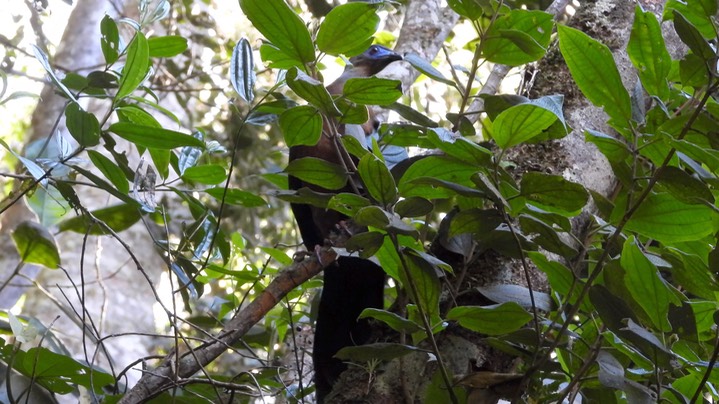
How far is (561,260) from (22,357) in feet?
3.90

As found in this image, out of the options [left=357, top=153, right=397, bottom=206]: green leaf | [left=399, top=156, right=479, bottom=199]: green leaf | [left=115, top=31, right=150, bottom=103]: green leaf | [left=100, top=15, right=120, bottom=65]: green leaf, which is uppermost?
[left=100, top=15, right=120, bottom=65]: green leaf

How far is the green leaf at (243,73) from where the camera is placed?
150 centimetres

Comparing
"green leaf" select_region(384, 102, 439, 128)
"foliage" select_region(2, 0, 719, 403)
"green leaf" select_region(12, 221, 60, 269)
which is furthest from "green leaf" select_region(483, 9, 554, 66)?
"green leaf" select_region(12, 221, 60, 269)

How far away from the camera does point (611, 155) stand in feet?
4.12

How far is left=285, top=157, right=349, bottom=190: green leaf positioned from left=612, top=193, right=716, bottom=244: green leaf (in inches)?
21.4

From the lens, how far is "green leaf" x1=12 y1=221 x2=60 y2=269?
1.77 m

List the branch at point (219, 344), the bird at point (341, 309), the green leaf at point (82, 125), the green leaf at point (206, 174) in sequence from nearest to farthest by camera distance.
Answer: the branch at point (219, 344) → the green leaf at point (82, 125) → the green leaf at point (206, 174) → the bird at point (341, 309)

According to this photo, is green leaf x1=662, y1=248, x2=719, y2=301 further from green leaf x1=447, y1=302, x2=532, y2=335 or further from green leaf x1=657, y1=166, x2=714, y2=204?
green leaf x1=447, y1=302, x2=532, y2=335

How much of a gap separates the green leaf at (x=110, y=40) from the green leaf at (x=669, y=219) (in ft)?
3.80

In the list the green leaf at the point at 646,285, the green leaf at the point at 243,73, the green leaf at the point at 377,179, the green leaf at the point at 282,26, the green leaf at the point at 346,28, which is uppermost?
the green leaf at the point at 243,73

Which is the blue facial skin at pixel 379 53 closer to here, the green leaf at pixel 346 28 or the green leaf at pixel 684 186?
the green leaf at pixel 346 28

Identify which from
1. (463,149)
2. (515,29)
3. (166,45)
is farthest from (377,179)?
(166,45)

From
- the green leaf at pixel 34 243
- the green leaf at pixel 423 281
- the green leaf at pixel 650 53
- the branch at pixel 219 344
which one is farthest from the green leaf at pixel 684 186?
the green leaf at pixel 34 243

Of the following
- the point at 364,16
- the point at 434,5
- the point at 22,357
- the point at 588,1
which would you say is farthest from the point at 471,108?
the point at 22,357
